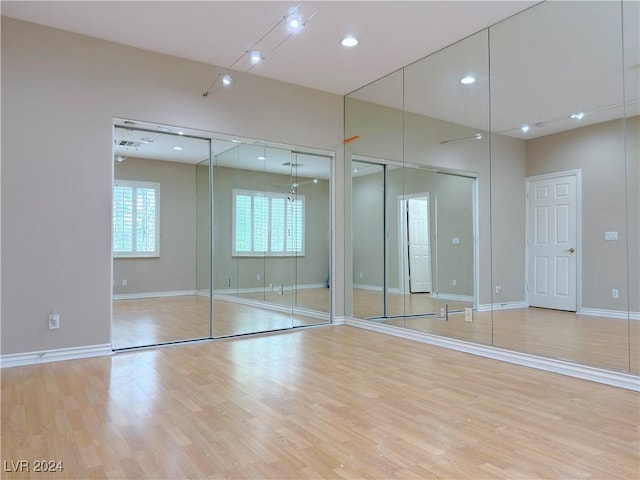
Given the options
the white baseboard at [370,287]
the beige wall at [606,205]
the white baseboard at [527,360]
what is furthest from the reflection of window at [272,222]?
the beige wall at [606,205]

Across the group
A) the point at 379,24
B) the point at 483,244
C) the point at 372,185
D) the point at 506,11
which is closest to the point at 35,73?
the point at 379,24

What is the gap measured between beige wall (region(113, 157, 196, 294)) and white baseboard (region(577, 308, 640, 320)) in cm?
432

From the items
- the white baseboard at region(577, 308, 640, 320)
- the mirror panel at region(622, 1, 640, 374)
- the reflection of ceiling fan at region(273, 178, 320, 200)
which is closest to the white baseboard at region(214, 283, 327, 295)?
the reflection of ceiling fan at region(273, 178, 320, 200)

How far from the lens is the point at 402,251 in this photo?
549 cm

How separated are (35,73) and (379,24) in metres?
3.12

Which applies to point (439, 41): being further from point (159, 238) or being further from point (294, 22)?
point (159, 238)

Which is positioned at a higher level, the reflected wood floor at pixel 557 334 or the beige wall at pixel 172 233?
the beige wall at pixel 172 233

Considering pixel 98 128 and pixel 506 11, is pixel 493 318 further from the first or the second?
pixel 98 128

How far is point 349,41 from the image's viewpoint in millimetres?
4215

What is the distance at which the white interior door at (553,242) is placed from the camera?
12.0 ft

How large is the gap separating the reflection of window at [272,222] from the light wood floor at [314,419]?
6.84ft

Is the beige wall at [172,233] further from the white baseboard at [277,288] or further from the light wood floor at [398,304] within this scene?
the light wood floor at [398,304]

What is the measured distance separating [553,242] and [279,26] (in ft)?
10.3

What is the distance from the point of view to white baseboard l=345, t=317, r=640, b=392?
10.2 ft
